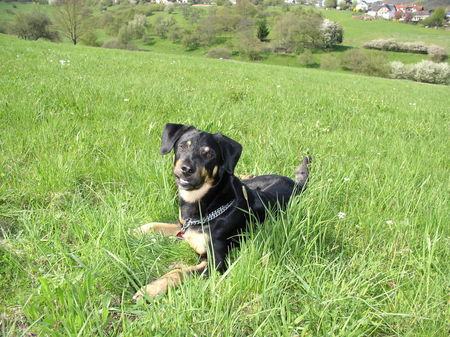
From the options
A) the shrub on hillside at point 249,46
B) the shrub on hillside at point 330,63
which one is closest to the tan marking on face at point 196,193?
the shrub on hillside at point 330,63

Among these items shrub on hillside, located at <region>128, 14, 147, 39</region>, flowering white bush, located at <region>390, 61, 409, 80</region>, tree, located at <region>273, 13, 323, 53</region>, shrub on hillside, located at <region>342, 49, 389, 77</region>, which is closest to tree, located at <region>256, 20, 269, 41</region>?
tree, located at <region>273, 13, 323, 53</region>

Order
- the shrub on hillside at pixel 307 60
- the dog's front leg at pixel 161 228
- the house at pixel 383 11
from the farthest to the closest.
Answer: the house at pixel 383 11, the shrub on hillside at pixel 307 60, the dog's front leg at pixel 161 228

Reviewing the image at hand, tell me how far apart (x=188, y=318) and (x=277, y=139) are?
3.89m

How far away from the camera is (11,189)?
3.33 metres

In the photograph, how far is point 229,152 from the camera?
3162 millimetres

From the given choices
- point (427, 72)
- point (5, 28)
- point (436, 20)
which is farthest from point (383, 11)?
point (5, 28)

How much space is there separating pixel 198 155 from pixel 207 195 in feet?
1.33

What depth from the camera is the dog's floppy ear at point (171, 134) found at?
11.0 feet

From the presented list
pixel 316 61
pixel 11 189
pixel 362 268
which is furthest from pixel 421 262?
pixel 316 61

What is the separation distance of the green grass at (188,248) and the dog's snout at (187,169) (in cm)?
65

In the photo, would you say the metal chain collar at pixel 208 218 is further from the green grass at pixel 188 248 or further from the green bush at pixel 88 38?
the green bush at pixel 88 38

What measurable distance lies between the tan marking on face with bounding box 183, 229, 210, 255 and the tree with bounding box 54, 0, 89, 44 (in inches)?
3087

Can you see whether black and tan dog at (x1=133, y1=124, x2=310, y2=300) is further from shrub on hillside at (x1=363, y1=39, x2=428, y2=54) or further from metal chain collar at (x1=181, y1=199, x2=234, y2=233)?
shrub on hillside at (x1=363, y1=39, x2=428, y2=54)

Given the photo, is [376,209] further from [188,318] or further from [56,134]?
[56,134]
